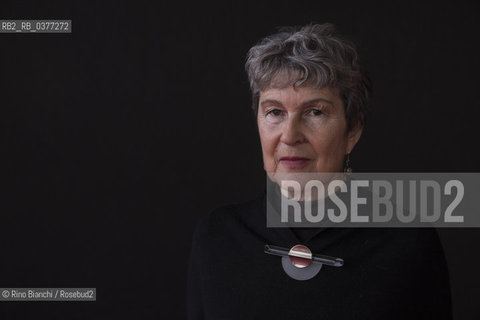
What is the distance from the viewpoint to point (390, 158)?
2.12 metres

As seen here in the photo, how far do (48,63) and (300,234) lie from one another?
3.19 ft

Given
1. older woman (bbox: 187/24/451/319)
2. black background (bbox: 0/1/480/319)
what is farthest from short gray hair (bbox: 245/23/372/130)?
black background (bbox: 0/1/480/319)

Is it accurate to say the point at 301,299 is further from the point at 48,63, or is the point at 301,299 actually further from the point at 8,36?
the point at 8,36

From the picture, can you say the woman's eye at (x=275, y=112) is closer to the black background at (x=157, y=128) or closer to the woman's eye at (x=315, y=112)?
the woman's eye at (x=315, y=112)

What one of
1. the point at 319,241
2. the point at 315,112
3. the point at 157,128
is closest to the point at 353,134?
the point at 315,112

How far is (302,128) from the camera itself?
1.62 m

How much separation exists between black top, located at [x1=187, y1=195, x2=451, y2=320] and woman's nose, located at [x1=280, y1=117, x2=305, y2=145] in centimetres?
25

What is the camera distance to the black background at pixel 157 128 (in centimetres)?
209

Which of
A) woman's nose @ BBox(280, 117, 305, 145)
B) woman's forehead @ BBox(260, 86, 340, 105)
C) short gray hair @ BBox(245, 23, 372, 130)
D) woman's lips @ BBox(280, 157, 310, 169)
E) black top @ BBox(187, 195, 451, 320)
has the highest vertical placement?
short gray hair @ BBox(245, 23, 372, 130)

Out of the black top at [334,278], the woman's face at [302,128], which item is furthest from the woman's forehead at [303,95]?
the black top at [334,278]

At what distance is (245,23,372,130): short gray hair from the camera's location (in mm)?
1585

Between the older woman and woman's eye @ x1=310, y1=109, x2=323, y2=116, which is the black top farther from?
woman's eye @ x1=310, y1=109, x2=323, y2=116

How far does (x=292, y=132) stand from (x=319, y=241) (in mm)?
293

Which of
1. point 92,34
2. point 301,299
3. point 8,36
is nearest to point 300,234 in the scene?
point 301,299
